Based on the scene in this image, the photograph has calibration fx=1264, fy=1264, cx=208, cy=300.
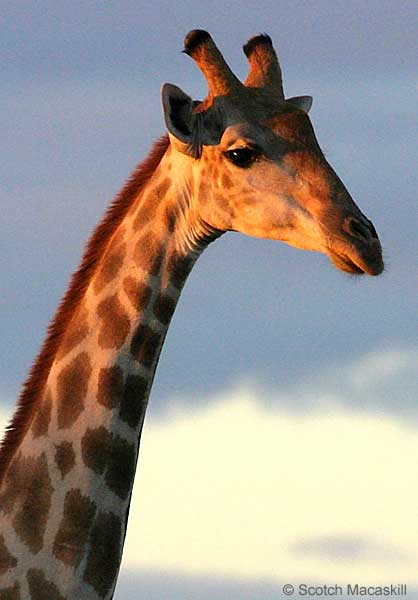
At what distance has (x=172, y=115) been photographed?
10.3m

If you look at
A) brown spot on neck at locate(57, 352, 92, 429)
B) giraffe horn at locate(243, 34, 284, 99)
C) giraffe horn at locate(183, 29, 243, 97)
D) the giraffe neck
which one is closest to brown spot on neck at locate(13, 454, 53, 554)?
the giraffe neck

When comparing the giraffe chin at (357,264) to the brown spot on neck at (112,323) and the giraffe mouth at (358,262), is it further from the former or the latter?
the brown spot on neck at (112,323)

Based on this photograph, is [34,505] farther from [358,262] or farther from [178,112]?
[178,112]

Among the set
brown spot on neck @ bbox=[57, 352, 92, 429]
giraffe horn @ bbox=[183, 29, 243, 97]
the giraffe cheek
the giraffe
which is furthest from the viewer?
giraffe horn @ bbox=[183, 29, 243, 97]

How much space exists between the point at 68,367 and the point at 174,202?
158 cm

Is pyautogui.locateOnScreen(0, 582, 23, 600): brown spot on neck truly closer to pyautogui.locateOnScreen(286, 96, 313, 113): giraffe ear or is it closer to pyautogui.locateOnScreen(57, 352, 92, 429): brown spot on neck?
pyautogui.locateOnScreen(57, 352, 92, 429): brown spot on neck

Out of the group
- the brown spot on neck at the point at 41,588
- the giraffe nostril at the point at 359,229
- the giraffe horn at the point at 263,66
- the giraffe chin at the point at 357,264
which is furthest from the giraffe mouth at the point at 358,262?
the brown spot on neck at the point at 41,588

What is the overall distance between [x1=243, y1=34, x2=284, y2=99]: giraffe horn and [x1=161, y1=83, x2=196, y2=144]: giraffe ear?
101 centimetres

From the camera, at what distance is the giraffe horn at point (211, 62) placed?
1070cm

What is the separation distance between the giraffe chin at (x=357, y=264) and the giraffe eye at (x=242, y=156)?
1.07 m

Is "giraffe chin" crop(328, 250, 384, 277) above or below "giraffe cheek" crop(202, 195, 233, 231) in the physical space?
below

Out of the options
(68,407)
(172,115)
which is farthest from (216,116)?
(68,407)

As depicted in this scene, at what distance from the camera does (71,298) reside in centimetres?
1045

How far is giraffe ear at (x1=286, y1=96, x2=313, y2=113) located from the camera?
38.5 ft
